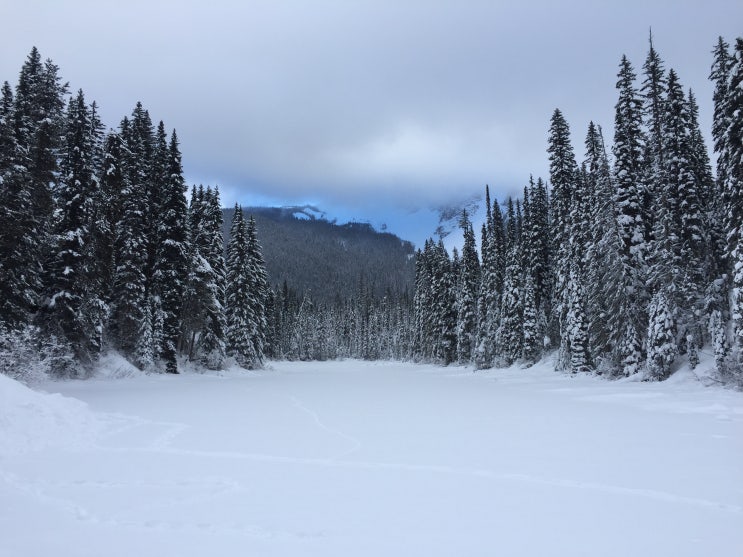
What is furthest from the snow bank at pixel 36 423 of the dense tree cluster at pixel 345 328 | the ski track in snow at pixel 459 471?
the dense tree cluster at pixel 345 328

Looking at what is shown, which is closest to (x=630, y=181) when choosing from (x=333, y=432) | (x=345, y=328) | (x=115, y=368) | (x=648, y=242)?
(x=648, y=242)

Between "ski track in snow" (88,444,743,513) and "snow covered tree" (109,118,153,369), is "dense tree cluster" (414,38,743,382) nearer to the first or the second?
"ski track in snow" (88,444,743,513)

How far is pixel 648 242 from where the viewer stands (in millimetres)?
29766

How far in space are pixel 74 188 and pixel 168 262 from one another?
9.62 metres

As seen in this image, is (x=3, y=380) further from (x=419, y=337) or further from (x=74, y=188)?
(x=419, y=337)

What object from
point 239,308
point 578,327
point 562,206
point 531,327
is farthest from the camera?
point 239,308

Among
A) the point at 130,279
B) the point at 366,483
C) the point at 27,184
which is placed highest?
the point at 27,184

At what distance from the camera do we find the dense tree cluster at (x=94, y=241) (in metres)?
23.6

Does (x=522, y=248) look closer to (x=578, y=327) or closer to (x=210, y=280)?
(x=578, y=327)

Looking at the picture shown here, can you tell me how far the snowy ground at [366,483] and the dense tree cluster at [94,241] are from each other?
502 inches

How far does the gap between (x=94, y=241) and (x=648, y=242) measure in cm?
3378

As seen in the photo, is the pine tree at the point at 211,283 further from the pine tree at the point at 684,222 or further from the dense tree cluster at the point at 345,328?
the dense tree cluster at the point at 345,328

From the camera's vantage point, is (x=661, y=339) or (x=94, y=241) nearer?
(x=661, y=339)

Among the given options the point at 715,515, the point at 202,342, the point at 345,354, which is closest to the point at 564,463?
the point at 715,515
